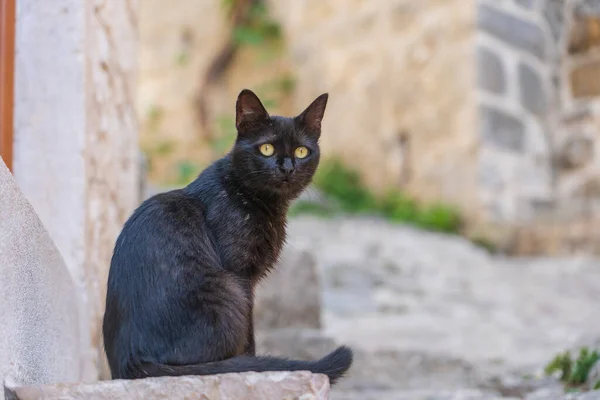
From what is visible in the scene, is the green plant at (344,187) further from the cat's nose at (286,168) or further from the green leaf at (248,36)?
the cat's nose at (286,168)

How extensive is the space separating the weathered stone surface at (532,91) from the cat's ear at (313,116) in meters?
5.31

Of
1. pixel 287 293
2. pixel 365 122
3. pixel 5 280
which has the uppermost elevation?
pixel 365 122

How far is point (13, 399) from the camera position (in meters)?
1.53

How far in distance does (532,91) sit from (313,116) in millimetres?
5476

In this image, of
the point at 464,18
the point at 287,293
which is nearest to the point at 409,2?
the point at 464,18

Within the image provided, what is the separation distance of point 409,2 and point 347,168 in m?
2.00

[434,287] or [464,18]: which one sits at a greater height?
[464,18]

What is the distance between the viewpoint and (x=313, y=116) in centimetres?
245

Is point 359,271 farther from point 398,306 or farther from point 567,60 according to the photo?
point 567,60

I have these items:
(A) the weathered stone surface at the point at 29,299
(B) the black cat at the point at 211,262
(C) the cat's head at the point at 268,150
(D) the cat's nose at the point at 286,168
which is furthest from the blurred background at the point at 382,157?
(D) the cat's nose at the point at 286,168

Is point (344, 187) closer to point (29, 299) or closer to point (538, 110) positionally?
point (538, 110)

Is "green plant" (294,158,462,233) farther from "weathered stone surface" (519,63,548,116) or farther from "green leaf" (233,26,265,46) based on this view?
"green leaf" (233,26,265,46)

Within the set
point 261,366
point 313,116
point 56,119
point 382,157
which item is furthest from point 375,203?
point 261,366

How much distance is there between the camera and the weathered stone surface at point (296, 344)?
338cm
